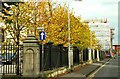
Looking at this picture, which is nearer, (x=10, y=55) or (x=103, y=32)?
(x=10, y=55)

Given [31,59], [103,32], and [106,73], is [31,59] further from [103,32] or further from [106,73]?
[103,32]

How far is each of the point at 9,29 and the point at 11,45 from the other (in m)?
1.97

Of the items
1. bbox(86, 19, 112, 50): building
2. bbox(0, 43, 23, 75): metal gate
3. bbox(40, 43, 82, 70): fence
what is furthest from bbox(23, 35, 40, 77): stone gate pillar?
bbox(86, 19, 112, 50): building

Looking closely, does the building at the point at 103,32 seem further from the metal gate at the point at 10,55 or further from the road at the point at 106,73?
the metal gate at the point at 10,55

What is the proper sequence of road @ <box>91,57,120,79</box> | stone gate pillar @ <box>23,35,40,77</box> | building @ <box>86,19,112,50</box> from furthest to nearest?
building @ <box>86,19,112,50</box> < road @ <box>91,57,120,79</box> < stone gate pillar @ <box>23,35,40,77</box>

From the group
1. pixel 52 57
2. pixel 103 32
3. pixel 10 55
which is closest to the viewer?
pixel 10 55

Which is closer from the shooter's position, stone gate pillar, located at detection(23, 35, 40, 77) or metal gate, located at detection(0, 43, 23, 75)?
stone gate pillar, located at detection(23, 35, 40, 77)

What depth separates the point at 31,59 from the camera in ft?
66.5

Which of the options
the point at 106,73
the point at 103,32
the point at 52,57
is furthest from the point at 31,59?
the point at 103,32

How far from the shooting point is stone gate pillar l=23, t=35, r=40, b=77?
20.1 meters

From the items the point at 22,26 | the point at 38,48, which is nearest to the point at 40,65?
the point at 38,48

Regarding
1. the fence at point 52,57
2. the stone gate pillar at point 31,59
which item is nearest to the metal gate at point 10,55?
the stone gate pillar at point 31,59

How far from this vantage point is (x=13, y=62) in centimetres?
2233

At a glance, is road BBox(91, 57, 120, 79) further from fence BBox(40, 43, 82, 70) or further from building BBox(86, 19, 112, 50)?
building BBox(86, 19, 112, 50)
